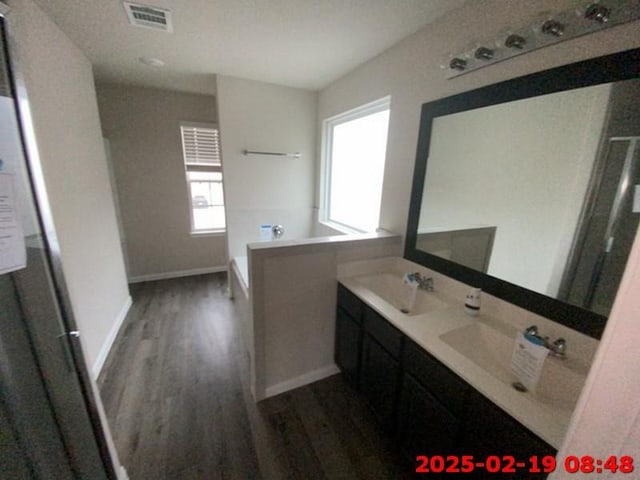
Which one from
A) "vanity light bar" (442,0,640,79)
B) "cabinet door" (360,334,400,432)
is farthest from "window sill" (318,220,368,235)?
"vanity light bar" (442,0,640,79)

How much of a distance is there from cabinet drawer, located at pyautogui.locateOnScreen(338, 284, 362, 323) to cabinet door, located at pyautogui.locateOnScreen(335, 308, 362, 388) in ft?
0.13

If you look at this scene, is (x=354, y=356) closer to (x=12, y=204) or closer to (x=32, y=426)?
(x=32, y=426)

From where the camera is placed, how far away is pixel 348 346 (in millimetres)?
1825

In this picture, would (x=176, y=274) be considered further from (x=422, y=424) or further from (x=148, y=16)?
(x=422, y=424)

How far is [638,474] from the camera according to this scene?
1.17 ft

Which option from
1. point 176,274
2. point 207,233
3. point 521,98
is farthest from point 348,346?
point 176,274

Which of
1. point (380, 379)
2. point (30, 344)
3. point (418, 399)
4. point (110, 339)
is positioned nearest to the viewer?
point (30, 344)

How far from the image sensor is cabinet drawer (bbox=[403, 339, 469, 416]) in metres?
1.02

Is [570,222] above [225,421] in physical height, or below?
above

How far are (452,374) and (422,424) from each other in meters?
0.38

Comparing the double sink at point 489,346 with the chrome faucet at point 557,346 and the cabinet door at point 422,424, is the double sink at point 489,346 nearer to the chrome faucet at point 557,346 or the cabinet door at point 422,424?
the chrome faucet at point 557,346

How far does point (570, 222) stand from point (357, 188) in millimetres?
1814

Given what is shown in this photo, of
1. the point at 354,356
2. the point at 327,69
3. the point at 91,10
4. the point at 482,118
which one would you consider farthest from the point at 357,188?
the point at 91,10

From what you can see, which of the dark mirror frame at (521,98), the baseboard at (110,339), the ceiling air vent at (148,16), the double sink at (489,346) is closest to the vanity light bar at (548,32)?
the dark mirror frame at (521,98)
